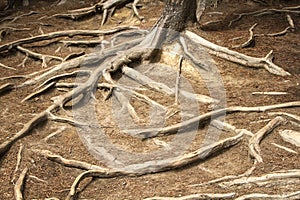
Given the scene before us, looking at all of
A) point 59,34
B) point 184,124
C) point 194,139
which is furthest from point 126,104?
point 59,34

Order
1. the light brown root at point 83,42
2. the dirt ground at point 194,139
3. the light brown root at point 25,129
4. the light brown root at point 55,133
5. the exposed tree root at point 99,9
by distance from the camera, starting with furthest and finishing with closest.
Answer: the exposed tree root at point 99,9 < the light brown root at point 83,42 < the light brown root at point 55,133 < the light brown root at point 25,129 < the dirt ground at point 194,139

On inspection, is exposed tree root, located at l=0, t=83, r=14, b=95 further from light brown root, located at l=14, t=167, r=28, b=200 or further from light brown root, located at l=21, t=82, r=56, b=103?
light brown root, located at l=14, t=167, r=28, b=200

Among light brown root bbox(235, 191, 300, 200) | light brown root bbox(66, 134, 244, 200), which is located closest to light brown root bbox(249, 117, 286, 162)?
light brown root bbox(66, 134, 244, 200)

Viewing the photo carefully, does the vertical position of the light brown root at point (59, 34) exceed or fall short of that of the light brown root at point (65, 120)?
it exceeds it

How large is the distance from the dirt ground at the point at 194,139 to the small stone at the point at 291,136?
0.04 m

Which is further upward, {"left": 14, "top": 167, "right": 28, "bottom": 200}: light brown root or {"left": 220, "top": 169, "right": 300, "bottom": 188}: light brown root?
{"left": 220, "top": 169, "right": 300, "bottom": 188}: light brown root

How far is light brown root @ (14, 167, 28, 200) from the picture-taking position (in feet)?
13.7

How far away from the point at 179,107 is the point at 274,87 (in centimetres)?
121

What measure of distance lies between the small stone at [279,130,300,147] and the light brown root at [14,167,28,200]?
2.44 meters

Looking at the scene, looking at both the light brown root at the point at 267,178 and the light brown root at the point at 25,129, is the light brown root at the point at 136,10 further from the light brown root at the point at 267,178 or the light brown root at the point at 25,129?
the light brown root at the point at 267,178

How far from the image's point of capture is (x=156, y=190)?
426 centimetres

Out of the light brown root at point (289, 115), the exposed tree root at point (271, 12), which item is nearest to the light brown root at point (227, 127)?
the light brown root at point (289, 115)

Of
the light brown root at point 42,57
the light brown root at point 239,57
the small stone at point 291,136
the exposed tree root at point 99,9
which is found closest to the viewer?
the small stone at point 291,136

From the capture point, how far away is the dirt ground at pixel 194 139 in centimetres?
431
